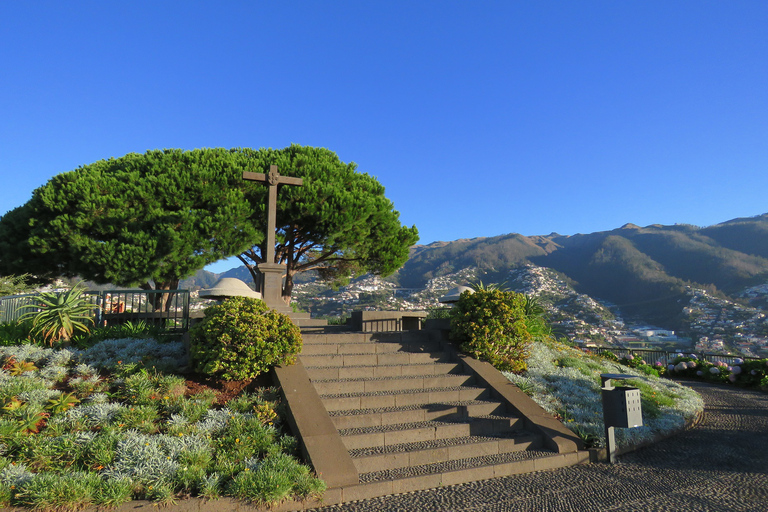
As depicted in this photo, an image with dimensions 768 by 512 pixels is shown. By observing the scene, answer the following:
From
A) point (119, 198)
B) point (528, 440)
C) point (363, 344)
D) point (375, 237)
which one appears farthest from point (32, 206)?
point (528, 440)

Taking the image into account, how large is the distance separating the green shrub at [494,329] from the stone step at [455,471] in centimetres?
236

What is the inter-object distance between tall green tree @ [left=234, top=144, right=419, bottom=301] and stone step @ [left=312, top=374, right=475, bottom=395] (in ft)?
36.3

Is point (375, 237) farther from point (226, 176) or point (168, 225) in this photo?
point (168, 225)

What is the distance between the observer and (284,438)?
15.5ft

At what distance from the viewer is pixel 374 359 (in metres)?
7.21

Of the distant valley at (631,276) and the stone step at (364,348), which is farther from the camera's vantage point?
the distant valley at (631,276)

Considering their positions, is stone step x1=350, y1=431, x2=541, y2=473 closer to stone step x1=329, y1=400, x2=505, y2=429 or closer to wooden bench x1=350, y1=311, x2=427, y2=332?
stone step x1=329, y1=400, x2=505, y2=429

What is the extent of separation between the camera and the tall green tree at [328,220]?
17.1 m

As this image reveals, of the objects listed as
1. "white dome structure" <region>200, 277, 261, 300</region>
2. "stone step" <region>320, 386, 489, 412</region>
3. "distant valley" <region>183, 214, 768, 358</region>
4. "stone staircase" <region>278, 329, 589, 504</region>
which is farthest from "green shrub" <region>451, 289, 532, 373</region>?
"distant valley" <region>183, 214, 768, 358</region>

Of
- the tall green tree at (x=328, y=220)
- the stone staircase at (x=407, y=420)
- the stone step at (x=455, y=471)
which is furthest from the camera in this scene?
the tall green tree at (x=328, y=220)

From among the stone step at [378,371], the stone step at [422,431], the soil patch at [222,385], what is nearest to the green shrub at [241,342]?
the soil patch at [222,385]

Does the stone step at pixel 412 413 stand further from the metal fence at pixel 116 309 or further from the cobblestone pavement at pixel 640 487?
the metal fence at pixel 116 309

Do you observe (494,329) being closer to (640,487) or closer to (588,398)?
(588,398)

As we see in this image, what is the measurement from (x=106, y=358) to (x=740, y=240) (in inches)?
3140
